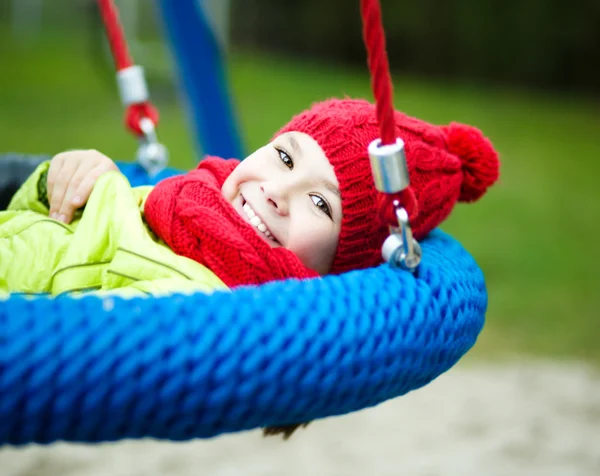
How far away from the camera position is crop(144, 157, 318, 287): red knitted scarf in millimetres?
818

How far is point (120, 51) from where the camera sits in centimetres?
111

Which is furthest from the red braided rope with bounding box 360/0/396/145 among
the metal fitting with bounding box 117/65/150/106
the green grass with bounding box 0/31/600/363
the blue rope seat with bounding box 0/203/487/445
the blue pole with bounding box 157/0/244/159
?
the green grass with bounding box 0/31/600/363

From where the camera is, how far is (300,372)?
606 millimetres

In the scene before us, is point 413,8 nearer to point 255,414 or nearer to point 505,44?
point 505,44

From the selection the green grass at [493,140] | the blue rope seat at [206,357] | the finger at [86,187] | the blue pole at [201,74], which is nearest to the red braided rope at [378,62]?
the blue rope seat at [206,357]

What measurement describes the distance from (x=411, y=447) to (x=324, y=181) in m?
0.98

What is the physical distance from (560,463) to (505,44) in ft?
18.3

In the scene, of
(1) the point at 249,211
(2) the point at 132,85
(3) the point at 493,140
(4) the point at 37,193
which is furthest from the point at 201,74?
(3) the point at 493,140

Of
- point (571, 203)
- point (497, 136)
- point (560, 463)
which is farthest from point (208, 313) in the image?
point (497, 136)

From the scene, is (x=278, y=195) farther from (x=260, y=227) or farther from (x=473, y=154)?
(x=473, y=154)

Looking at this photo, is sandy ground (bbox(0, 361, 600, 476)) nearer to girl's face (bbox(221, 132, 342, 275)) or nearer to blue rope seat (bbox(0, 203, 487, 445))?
girl's face (bbox(221, 132, 342, 275))

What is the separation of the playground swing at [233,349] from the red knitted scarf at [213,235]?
144mm

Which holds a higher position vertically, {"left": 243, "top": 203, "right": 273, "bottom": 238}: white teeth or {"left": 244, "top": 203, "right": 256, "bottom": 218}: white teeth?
{"left": 244, "top": 203, "right": 256, "bottom": 218}: white teeth

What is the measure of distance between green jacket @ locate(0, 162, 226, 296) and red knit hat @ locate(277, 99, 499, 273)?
7.3 inches
